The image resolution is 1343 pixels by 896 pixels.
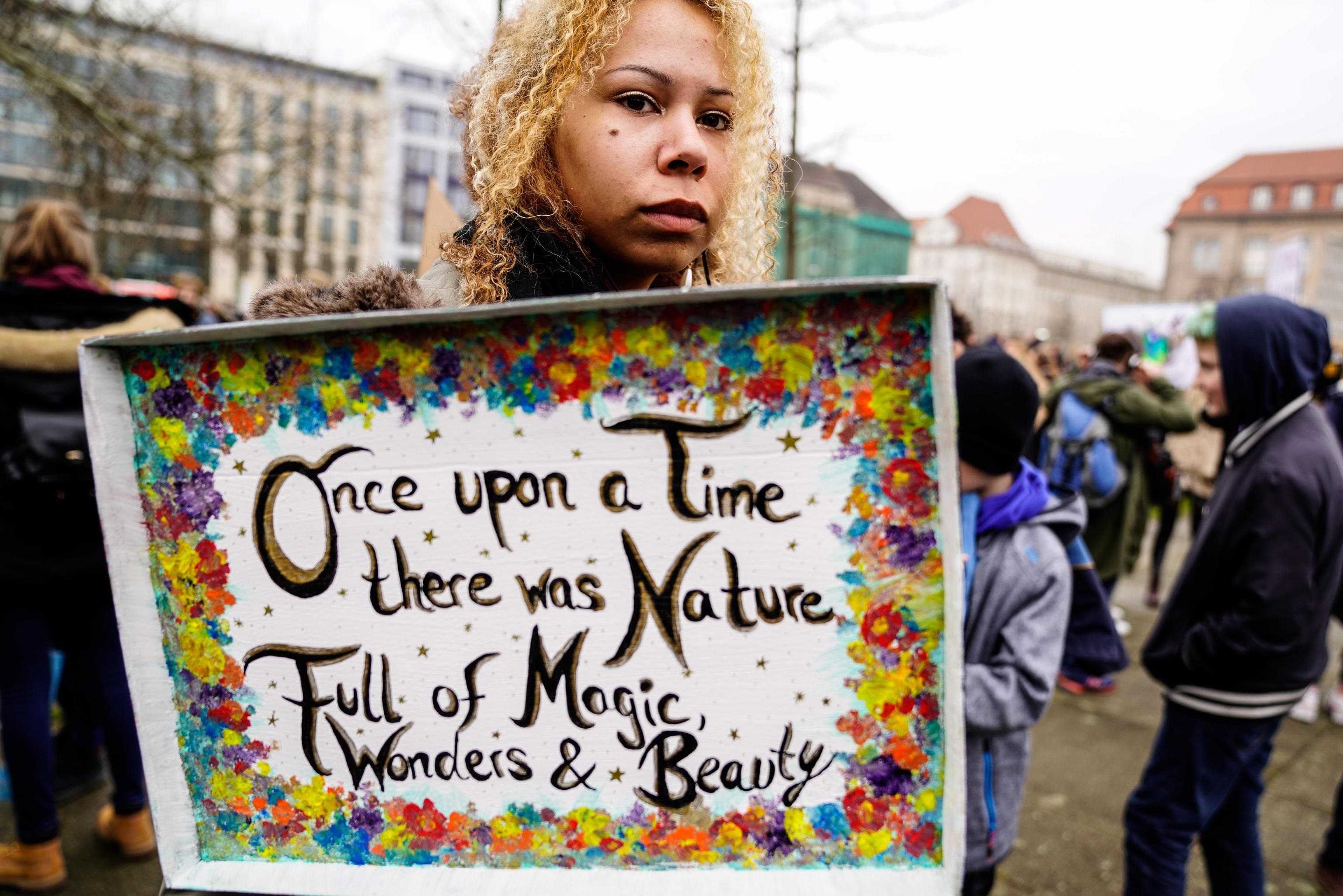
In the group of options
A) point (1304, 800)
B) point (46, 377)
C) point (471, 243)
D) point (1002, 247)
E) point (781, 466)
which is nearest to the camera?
point (781, 466)

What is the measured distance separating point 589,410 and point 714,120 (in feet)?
1.72

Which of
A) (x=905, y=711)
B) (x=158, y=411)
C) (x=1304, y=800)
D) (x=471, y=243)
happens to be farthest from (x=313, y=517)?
(x=1304, y=800)

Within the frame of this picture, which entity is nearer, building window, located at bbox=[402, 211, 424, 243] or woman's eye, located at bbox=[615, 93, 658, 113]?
woman's eye, located at bbox=[615, 93, 658, 113]

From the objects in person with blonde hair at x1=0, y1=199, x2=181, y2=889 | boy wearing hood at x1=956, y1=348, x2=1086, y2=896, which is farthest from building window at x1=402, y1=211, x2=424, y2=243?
boy wearing hood at x1=956, y1=348, x2=1086, y2=896

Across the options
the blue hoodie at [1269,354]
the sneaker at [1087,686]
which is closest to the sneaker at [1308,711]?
the sneaker at [1087,686]

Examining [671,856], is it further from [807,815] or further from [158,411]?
Answer: [158,411]

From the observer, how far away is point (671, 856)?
2.86 ft

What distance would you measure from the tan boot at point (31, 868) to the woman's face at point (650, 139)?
9.53ft

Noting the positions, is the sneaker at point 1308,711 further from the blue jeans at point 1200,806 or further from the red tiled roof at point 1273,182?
the red tiled roof at point 1273,182

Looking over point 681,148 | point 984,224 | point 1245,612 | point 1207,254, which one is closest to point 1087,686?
point 1245,612

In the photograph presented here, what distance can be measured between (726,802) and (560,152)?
821 mm

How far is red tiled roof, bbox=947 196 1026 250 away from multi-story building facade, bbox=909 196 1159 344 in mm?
90

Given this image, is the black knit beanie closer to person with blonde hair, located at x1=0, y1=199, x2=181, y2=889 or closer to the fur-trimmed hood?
the fur-trimmed hood

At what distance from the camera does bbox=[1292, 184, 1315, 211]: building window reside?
57375 mm
